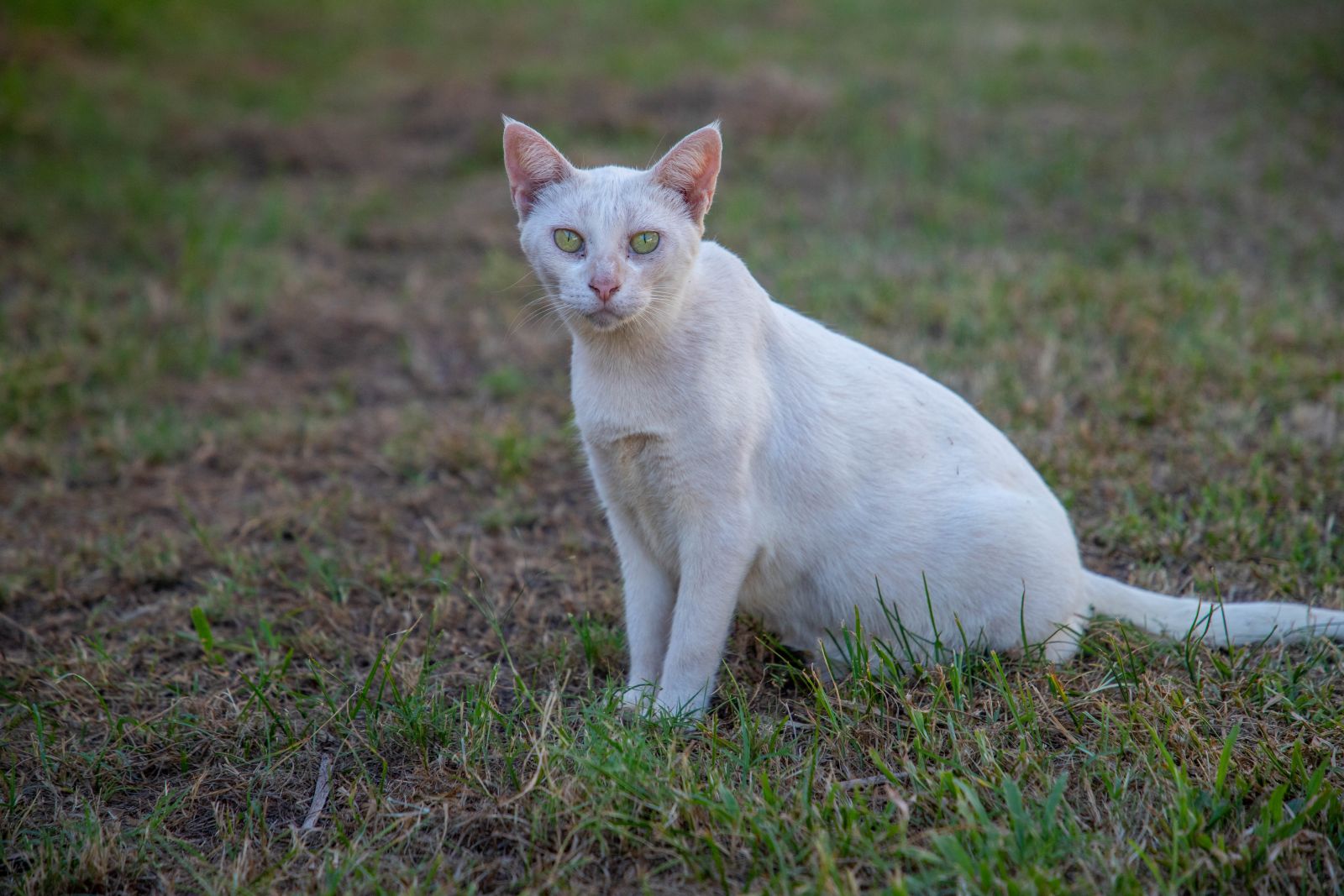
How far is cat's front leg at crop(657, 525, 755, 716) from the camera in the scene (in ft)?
7.47

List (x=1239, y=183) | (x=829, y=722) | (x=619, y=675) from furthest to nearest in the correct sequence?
(x=1239, y=183), (x=619, y=675), (x=829, y=722)

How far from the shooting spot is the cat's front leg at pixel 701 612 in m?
2.28

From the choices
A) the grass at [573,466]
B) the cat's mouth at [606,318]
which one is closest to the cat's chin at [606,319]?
the cat's mouth at [606,318]

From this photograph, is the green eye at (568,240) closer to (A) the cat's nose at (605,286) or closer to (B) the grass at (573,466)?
(A) the cat's nose at (605,286)

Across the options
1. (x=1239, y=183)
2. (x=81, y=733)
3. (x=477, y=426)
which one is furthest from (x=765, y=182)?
(x=81, y=733)

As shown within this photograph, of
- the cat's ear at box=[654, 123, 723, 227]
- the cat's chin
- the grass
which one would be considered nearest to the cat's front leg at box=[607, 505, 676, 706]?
the grass

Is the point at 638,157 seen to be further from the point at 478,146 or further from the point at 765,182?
the point at 478,146

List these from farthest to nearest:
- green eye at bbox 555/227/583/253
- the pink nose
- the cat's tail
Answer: the cat's tail, green eye at bbox 555/227/583/253, the pink nose

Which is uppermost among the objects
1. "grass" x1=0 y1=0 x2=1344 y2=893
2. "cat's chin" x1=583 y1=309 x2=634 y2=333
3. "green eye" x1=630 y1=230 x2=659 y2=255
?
"green eye" x1=630 y1=230 x2=659 y2=255

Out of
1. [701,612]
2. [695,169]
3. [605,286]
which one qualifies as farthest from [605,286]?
[701,612]

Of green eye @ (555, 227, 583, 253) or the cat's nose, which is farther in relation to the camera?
green eye @ (555, 227, 583, 253)

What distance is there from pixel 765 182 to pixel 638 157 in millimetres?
757

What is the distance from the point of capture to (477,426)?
12.5 ft

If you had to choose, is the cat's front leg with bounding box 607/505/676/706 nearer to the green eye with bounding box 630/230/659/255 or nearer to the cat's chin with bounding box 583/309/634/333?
the cat's chin with bounding box 583/309/634/333
